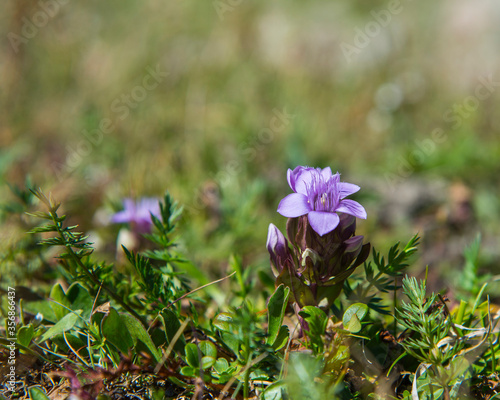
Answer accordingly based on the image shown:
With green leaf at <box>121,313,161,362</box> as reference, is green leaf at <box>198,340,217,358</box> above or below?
below

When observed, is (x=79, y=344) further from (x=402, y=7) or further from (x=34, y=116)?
(x=402, y=7)

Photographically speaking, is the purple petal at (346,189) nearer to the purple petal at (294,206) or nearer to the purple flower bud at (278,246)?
the purple petal at (294,206)

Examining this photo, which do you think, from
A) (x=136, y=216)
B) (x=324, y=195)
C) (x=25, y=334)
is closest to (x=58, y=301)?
(x=25, y=334)

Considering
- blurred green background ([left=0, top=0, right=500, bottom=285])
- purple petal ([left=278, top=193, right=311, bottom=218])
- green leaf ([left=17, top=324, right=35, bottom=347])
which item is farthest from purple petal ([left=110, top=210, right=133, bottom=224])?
purple petal ([left=278, top=193, right=311, bottom=218])

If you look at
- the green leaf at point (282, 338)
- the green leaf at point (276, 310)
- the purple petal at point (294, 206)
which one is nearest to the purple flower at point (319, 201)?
the purple petal at point (294, 206)

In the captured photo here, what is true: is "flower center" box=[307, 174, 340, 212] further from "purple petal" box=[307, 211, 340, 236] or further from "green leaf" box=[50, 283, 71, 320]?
"green leaf" box=[50, 283, 71, 320]

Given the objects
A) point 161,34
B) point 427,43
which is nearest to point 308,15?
point 427,43
